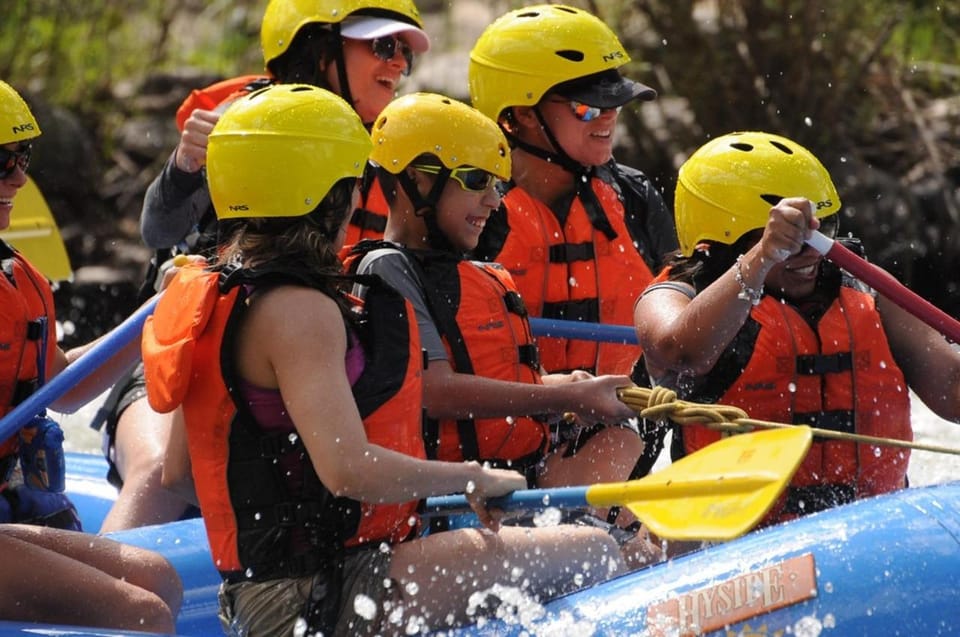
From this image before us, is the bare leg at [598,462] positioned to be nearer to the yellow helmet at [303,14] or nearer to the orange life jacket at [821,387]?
the orange life jacket at [821,387]

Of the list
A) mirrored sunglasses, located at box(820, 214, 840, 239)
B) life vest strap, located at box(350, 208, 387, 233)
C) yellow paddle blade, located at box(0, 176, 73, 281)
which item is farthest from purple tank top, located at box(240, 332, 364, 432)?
yellow paddle blade, located at box(0, 176, 73, 281)

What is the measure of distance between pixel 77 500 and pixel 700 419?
2703 mm

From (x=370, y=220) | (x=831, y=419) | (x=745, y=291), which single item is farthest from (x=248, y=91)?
(x=831, y=419)

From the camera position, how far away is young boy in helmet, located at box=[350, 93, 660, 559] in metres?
3.84

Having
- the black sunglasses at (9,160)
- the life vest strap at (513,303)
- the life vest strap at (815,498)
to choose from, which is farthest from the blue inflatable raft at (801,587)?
the black sunglasses at (9,160)

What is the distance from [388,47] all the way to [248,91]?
0.42 metres

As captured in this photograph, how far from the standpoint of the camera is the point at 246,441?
316 centimetres

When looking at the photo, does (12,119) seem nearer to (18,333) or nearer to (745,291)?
(18,333)

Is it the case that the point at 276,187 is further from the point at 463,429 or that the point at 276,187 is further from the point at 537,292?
the point at 537,292

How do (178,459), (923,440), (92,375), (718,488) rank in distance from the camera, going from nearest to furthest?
(718,488) → (178,459) → (92,375) → (923,440)

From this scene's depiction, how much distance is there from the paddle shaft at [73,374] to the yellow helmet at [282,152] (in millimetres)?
788

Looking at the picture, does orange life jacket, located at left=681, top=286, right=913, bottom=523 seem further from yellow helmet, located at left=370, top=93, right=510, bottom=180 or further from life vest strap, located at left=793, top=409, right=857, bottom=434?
yellow helmet, located at left=370, top=93, right=510, bottom=180

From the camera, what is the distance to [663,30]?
924 centimetres

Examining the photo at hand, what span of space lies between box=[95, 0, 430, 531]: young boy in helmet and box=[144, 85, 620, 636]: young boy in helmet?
1408mm
